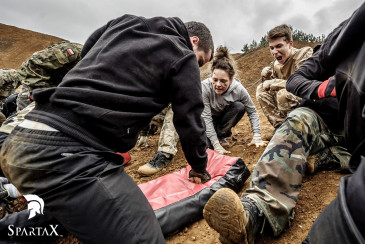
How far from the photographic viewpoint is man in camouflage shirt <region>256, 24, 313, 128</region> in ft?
8.65

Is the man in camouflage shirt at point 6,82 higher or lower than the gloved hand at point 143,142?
higher

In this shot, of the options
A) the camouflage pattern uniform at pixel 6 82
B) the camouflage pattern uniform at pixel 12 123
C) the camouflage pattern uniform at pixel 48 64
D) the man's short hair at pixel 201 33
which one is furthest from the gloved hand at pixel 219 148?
the camouflage pattern uniform at pixel 6 82

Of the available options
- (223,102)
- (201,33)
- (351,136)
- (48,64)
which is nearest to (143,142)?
(223,102)

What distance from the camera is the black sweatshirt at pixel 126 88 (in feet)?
3.22

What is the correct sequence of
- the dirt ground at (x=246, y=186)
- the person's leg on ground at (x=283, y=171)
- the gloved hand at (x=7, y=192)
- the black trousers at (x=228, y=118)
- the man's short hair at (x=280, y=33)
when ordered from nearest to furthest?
the person's leg on ground at (x=283, y=171) < the dirt ground at (x=246, y=186) < the gloved hand at (x=7, y=192) < the man's short hair at (x=280, y=33) < the black trousers at (x=228, y=118)

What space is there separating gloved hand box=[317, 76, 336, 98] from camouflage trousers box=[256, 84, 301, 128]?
125 centimetres

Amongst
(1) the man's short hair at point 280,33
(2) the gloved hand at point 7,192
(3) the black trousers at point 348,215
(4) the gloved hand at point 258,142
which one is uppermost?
(1) the man's short hair at point 280,33

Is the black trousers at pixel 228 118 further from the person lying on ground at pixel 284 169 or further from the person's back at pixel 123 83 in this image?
the person's back at pixel 123 83

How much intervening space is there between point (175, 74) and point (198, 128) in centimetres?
35

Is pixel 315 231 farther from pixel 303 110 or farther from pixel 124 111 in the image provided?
pixel 303 110

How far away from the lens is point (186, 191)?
5.61ft

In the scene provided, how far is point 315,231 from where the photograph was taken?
670 mm

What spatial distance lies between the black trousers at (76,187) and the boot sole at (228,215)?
0.28 m

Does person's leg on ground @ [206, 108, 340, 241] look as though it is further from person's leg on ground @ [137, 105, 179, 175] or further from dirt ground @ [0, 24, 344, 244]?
person's leg on ground @ [137, 105, 179, 175]
